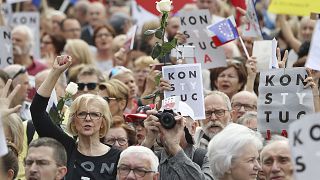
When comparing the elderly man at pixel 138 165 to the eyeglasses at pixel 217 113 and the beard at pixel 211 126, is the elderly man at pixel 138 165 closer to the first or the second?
the beard at pixel 211 126

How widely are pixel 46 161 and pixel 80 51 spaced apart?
6.94 meters

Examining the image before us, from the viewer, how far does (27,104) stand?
42.6ft

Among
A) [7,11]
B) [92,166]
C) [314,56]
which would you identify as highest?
[7,11]

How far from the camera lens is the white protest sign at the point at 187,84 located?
1092cm

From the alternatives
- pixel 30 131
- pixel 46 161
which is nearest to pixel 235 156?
pixel 46 161

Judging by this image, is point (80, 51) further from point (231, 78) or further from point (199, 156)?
point (199, 156)

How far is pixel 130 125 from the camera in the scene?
11367 mm

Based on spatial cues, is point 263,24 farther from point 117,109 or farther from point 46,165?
point 46,165

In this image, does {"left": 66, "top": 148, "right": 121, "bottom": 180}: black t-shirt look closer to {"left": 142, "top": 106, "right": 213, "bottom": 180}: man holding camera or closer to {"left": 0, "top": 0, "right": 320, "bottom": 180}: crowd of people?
{"left": 0, "top": 0, "right": 320, "bottom": 180}: crowd of people

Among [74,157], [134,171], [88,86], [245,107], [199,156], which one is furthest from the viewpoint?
[88,86]

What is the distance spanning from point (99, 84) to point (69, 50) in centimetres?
338

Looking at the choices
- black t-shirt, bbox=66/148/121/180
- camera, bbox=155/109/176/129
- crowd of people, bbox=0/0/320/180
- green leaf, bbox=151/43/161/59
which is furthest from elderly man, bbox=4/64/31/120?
camera, bbox=155/109/176/129

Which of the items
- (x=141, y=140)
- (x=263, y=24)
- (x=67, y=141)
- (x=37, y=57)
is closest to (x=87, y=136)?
(x=67, y=141)

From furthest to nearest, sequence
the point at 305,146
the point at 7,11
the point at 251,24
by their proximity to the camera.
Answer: the point at 7,11 → the point at 251,24 → the point at 305,146
